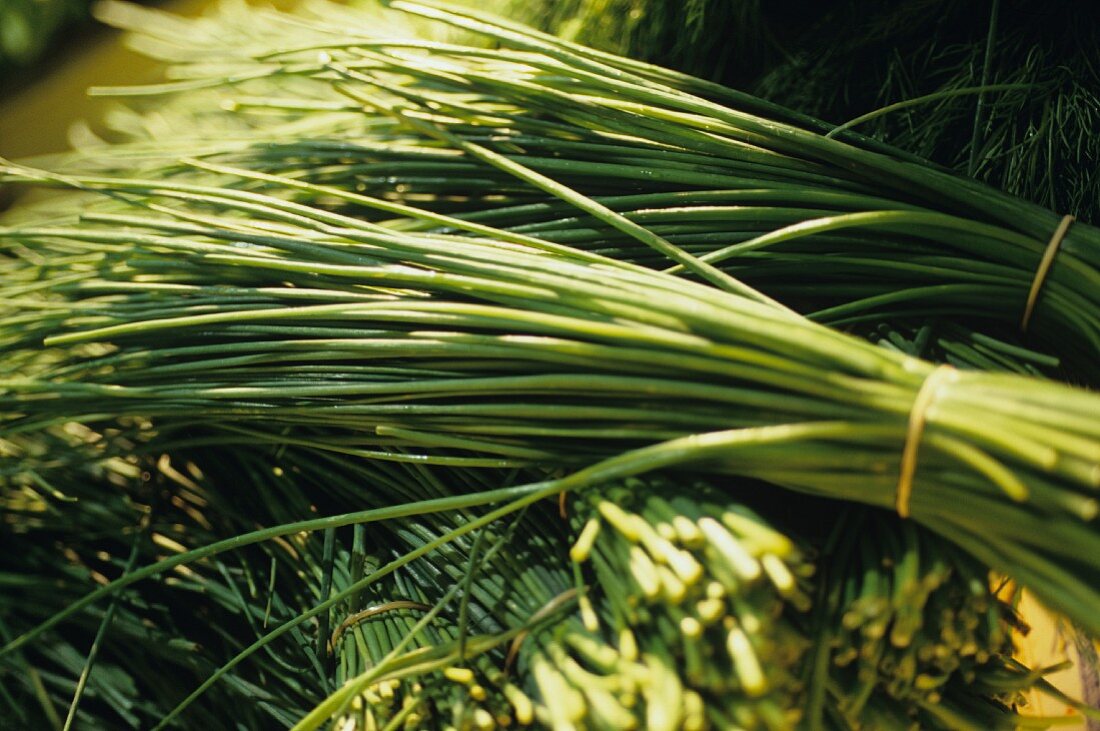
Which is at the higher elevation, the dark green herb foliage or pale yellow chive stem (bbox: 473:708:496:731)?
the dark green herb foliage

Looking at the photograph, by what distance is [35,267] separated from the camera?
0.94m

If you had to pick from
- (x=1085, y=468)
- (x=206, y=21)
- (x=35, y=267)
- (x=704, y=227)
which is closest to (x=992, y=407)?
(x=1085, y=468)

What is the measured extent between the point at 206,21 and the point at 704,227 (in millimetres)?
955

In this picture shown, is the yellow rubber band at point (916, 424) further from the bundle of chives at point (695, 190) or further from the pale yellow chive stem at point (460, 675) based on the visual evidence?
the pale yellow chive stem at point (460, 675)

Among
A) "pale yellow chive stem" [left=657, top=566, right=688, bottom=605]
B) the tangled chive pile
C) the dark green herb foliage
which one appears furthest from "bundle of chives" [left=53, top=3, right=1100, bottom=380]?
"pale yellow chive stem" [left=657, top=566, right=688, bottom=605]

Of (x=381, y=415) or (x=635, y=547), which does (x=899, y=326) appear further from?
(x=381, y=415)

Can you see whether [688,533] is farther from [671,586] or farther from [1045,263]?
[1045,263]

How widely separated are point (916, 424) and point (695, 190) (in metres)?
0.35

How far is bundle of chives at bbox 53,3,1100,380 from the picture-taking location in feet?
2.30

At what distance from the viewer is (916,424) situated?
53cm

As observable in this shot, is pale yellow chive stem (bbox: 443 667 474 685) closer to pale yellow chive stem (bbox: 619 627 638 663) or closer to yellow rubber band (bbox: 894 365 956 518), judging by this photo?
pale yellow chive stem (bbox: 619 627 638 663)

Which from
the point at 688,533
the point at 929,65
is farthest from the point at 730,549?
the point at 929,65

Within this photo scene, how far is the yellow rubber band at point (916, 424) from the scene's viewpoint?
53cm

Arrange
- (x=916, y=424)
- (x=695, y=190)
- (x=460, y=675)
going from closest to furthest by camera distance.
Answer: (x=916, y=424) < (x=460, y=675) < (x=695, y=190)
